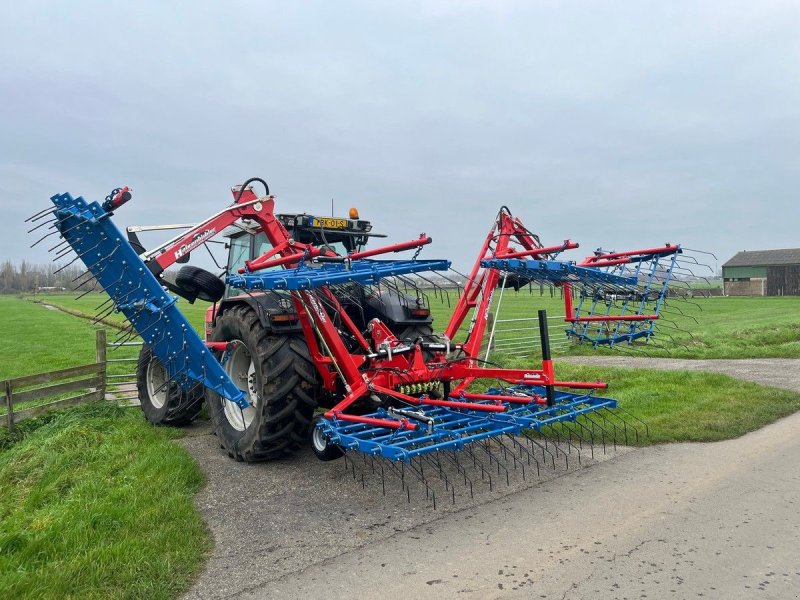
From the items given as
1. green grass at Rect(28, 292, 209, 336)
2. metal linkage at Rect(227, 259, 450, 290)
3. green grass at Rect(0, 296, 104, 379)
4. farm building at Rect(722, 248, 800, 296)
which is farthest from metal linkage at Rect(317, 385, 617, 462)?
farm building at Rect(722, 248, 800, 296)

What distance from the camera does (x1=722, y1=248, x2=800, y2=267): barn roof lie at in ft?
175

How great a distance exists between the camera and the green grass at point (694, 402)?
615cm

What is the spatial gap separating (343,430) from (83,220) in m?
2.82

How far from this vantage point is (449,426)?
15.4ft

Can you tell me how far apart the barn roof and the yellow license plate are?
55.5 metres

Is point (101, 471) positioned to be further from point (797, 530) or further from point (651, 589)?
point (797, 530)

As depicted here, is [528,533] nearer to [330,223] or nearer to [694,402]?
[330,223]

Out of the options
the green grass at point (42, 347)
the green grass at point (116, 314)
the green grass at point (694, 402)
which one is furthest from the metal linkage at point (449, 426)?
the green grass at point (42, 347)

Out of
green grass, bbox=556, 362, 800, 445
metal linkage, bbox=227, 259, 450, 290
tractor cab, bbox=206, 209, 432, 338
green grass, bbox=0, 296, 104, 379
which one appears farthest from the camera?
green grass, bbox=0, 296, 104, 379

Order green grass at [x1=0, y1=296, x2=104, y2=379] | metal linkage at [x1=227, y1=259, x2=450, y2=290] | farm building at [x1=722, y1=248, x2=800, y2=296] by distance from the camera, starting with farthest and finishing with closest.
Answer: farm building at [x1=722, y1=248, x2=800, y2=296] < green grass at [x1=0, y1=296, x2=104, y2=379] < metal linkage at [x1=227, y1=259, x2=450, y2=290]

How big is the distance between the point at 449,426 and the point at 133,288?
2.99 m

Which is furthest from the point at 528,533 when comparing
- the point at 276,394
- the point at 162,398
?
the point at 162,398

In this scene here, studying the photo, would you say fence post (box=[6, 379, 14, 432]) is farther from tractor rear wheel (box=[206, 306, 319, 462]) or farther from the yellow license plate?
the yellow license plate

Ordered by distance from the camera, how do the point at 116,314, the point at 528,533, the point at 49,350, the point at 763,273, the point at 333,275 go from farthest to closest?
1. the point at 763,273
2. the point at 49,350
3. the point at 116,314
4. the point at 333,275
5. the point at 528,533
